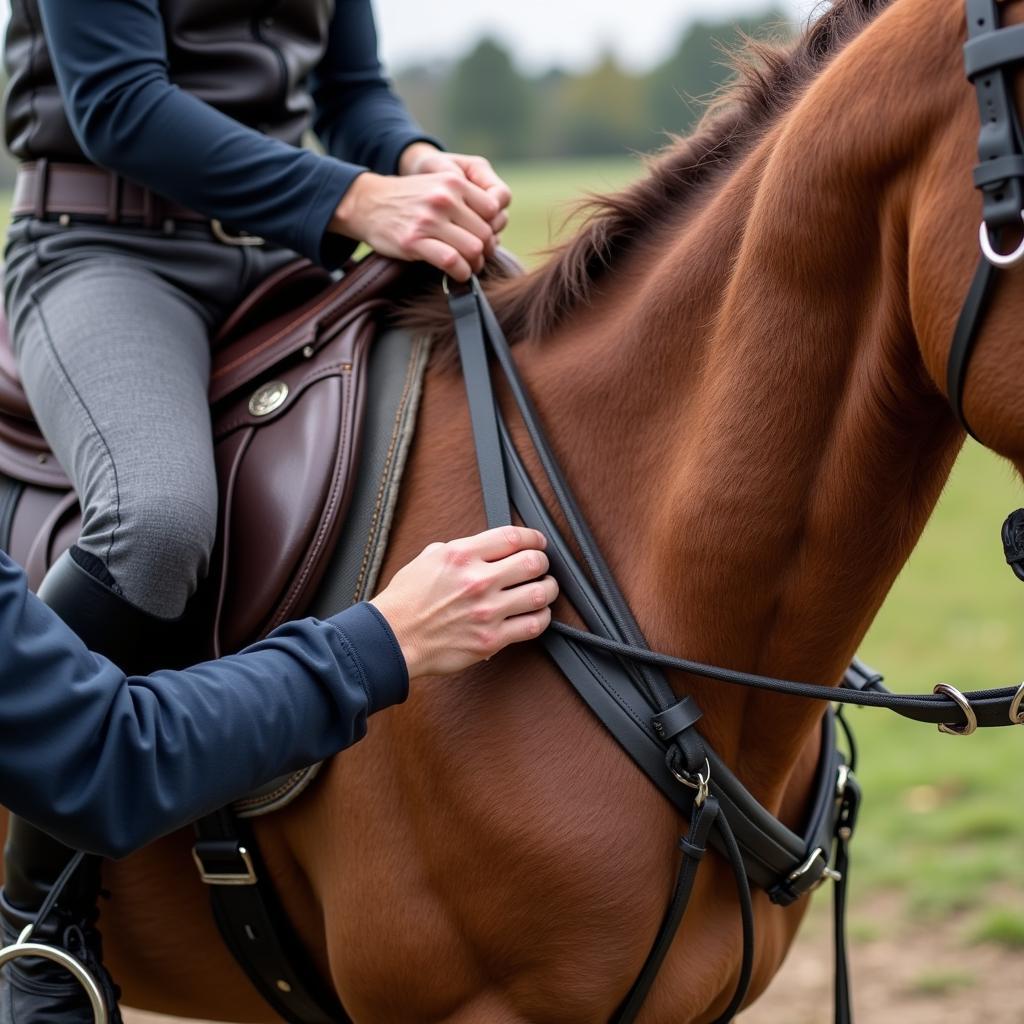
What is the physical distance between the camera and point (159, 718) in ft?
4.95

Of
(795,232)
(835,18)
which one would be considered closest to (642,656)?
(795,232)

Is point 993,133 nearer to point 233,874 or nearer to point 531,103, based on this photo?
point 233,874

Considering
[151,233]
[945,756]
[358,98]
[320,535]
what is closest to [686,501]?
[320,535]

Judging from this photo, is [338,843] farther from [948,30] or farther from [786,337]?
[948,30]

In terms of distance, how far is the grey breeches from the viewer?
1851 mm

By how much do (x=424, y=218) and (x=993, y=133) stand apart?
976 millimetres

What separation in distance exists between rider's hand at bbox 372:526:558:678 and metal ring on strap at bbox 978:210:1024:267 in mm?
717

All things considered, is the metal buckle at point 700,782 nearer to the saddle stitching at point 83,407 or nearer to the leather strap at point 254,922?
the leather strap at point 254,922

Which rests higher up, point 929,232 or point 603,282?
point 929,232

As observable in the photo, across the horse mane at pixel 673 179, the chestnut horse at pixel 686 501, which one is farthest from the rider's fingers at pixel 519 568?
the horse mane at pixel 673 179

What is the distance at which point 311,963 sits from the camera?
2107 millimetres

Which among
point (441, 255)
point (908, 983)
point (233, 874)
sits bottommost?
point (908, 983)

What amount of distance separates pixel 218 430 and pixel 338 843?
2.31 feet

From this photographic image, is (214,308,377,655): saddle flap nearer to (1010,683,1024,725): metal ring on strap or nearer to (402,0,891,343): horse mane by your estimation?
(402,0,891,343): horse mane
